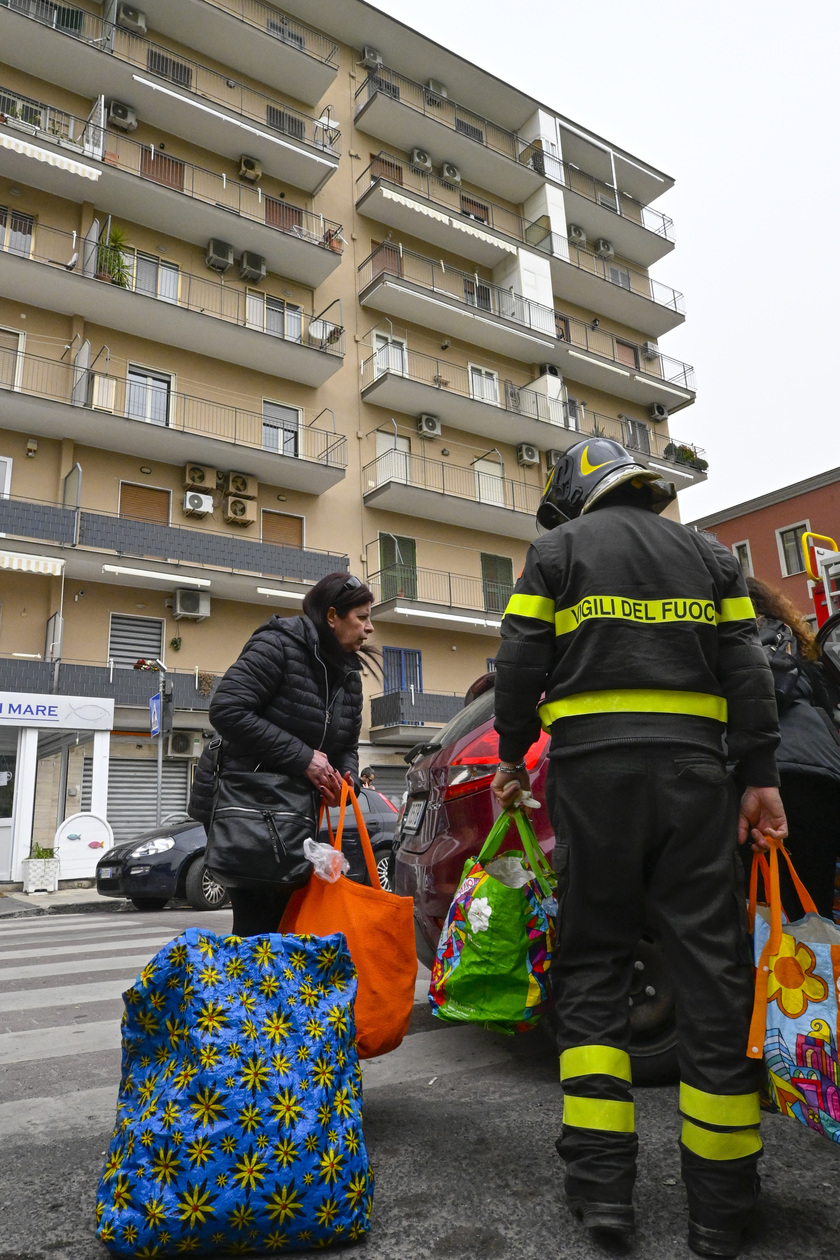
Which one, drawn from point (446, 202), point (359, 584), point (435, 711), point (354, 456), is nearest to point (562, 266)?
point (446, 202)

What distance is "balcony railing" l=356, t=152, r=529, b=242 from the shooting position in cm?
2597

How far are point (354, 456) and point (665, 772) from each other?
75.9 ft

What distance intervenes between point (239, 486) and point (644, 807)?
2099 cm

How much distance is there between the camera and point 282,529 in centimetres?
2319

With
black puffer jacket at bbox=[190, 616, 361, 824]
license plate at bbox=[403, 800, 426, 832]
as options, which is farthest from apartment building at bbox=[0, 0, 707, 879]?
black puffer jacket at bbox=[190, 616, 361, 824]

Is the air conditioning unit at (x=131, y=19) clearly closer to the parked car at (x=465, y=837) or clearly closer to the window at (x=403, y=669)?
the window at (x=403, y=669)

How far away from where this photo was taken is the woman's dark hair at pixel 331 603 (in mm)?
3146

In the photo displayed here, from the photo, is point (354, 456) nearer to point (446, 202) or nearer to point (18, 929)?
point (446, 202)

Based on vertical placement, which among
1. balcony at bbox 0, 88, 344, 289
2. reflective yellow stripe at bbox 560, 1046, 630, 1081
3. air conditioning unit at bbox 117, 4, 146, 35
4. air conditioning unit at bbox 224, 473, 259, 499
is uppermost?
air conditioning unit at bbox 117, 4, 146, 35

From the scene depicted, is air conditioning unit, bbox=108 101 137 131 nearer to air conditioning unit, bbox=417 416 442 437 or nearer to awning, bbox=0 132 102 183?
awning, bbox=0 132 102 183

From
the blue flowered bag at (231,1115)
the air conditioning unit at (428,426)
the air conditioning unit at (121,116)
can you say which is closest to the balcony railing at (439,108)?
the air conditioning unit at (121,116)

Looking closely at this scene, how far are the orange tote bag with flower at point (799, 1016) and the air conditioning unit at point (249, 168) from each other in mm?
25577

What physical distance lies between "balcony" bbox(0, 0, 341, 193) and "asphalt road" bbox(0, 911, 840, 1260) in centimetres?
2299

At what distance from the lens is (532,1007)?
251 centimetres
